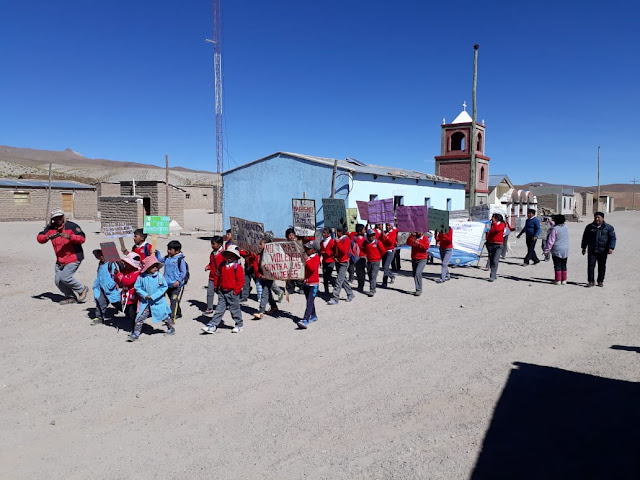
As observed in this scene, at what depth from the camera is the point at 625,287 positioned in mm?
12297

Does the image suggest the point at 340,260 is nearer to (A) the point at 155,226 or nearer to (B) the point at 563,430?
(A) the point at 155,226

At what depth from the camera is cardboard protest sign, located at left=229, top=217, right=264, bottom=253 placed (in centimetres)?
881

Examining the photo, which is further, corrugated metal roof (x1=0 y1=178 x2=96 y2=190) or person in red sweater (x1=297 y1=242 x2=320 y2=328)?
corrugated metal roof (x1=0 y1=178 x2=96 y2=190)

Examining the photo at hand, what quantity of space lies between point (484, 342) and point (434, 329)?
99cm

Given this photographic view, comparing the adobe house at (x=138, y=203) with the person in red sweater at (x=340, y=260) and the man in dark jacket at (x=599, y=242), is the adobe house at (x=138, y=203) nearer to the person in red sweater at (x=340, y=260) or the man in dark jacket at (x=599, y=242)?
the person in red sweater at (x=340, y=260)

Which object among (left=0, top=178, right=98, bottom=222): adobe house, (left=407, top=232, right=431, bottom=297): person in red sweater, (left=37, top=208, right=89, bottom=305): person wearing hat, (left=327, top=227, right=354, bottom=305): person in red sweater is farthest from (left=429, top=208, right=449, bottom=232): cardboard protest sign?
(left=0, top=178, right=98, bottom=222): adobe house

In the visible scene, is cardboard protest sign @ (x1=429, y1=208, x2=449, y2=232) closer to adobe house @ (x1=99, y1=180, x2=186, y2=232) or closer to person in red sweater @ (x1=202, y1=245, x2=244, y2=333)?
person in red sweater @ (x1=202, y1=245, x2=244, y2=333)

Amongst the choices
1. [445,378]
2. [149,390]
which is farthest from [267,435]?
[445,378]

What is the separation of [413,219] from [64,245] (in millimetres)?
7922

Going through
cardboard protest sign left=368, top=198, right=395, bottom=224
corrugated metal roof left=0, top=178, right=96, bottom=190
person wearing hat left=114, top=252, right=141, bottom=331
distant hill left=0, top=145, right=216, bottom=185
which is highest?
distant hill left=0, top=145, right=216, bottom=185

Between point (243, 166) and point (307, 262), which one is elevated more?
point (243, 166)

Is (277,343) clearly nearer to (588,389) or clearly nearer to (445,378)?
(445,378)

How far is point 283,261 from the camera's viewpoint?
329 inches

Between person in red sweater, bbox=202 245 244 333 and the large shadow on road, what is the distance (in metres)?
4.15
